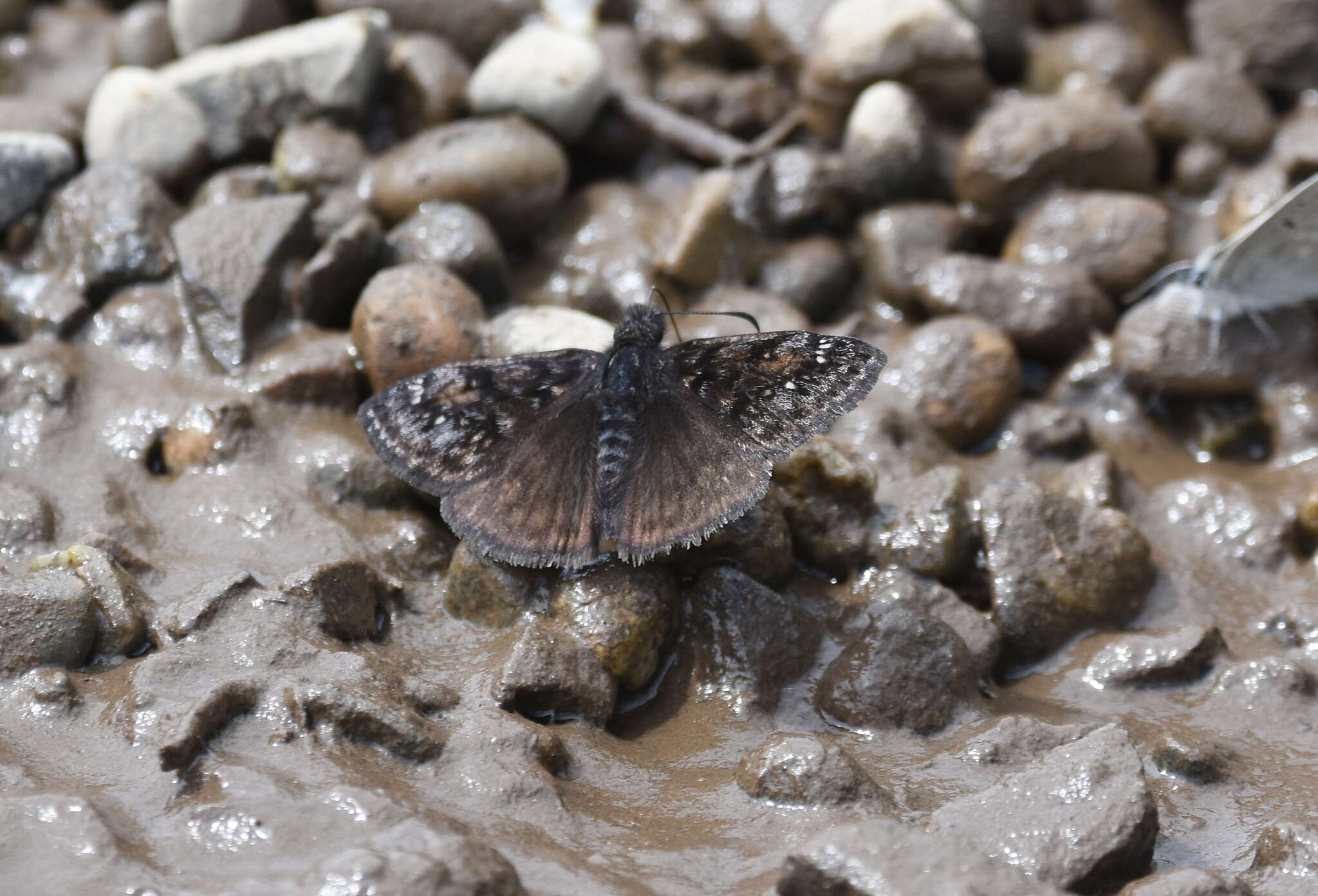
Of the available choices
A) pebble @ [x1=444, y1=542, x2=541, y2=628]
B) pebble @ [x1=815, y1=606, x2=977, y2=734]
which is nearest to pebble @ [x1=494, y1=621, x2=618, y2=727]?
pebble @ [x1=444, y1=542, x2=541, y2=628]

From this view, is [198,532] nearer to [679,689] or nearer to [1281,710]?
[679,689]

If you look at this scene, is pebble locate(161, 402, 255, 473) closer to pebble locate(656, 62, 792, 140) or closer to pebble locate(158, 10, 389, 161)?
pebble locate(158, 10, 389, 161)

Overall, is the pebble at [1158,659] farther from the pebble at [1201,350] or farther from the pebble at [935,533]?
the pebble at [1201,350]

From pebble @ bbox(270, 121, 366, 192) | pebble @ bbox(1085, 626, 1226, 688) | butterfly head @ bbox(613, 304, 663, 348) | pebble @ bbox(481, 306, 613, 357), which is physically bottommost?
pebble @ bbox(1085, 626, 1226, 688)

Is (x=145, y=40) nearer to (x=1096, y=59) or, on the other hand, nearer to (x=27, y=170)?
(x=27, y=170)

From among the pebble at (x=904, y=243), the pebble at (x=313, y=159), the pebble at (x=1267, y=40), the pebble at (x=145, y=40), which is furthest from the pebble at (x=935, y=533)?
the pebble at (x=145, y=40)

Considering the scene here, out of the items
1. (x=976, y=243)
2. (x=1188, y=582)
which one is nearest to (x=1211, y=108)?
(x=976, y=243)
